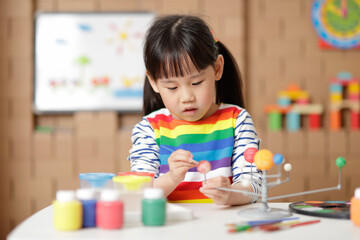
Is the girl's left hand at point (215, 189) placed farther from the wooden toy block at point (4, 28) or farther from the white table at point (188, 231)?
the wooden toy block at point (4, 28)

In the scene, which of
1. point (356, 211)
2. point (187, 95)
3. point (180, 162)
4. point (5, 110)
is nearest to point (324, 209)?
point (356, 211)

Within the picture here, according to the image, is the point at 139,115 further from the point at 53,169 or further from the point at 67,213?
the point at 67,213

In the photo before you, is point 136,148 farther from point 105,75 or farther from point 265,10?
point 265,10

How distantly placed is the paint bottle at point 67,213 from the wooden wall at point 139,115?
200cm

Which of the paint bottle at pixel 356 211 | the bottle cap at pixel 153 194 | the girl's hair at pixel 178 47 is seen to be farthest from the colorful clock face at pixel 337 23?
the bottle cap at pixel 153 194

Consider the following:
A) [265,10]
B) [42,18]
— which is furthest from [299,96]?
[42,18]

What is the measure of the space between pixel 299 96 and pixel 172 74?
188cm

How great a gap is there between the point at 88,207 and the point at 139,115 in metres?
2.05

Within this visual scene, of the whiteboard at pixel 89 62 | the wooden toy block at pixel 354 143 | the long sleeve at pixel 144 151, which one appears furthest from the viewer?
the whiteboard at pixel 89 62

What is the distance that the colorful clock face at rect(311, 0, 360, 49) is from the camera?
2816 mm

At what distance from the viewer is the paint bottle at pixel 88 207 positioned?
Result: 704 millimetres

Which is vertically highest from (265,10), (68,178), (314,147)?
(265,10)

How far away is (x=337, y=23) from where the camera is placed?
2.82m

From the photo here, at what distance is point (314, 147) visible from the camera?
8.85 feet
